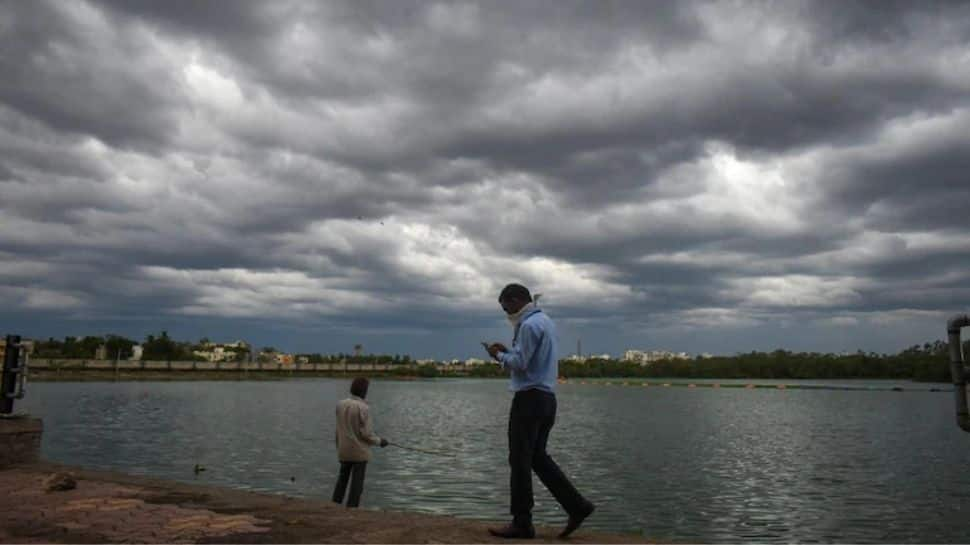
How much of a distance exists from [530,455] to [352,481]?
5.53 m

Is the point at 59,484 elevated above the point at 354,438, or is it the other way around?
the point at 354,438

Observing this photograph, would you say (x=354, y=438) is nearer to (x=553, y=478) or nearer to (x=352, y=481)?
(x=352, y=481)

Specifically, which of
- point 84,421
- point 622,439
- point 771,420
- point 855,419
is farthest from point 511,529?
point 855,419

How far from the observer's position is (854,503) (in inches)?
805

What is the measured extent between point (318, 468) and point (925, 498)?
19.2 meters

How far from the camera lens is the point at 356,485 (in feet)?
40.0

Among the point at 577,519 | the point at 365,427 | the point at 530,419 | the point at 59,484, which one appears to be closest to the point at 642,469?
the point at 365,427

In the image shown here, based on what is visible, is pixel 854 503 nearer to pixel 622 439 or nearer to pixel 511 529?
pixel 511 529

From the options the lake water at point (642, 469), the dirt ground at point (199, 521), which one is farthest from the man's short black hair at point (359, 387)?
the lake water at point (642, 469)

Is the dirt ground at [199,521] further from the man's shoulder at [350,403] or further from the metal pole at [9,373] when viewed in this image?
the metal pole at [9,373]

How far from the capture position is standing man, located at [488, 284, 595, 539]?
7.71 meters

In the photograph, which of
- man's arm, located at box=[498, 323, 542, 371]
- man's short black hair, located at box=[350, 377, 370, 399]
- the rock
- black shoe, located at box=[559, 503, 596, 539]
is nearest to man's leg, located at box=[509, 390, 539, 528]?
man's arm, located at box=[498, 323, 542, 371]

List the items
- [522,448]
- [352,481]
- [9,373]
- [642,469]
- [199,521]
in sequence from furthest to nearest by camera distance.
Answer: [642,469] → [9,373] → [352,481] → [199,521] → [522,448]

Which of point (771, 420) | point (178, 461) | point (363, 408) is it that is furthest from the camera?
point (771, 420)
